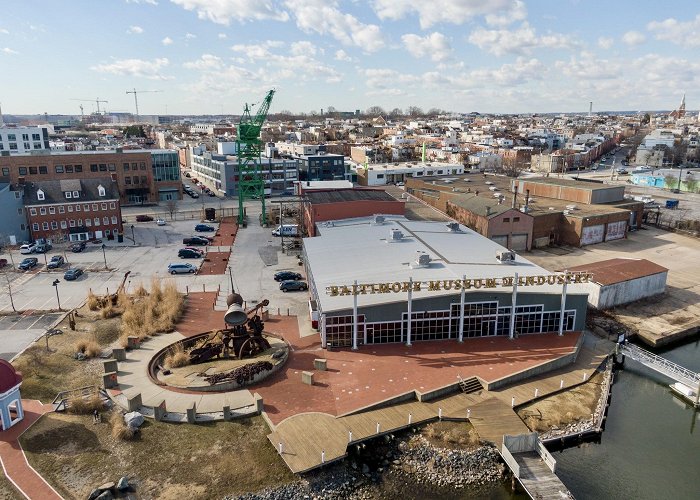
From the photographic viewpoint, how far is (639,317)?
43.8 metres

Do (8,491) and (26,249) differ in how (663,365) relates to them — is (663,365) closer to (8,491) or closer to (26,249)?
(8,491)

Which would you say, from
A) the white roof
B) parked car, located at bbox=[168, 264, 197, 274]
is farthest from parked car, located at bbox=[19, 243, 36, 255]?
the white roof

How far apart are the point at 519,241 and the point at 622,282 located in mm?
20054

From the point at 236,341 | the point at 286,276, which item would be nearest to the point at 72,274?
the point at 286,276

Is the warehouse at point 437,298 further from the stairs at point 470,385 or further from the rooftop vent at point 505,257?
the stairs at point 470,385

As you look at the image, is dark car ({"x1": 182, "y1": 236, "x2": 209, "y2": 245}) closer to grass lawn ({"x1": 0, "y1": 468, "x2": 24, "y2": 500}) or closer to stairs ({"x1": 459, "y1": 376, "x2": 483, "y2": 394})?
grass lawn ({"x1": 0, "y1": 468, "x2": 24, "y2": 500})

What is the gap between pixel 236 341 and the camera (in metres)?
35.0

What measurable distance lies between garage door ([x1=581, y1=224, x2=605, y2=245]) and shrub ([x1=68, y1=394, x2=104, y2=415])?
60.6m

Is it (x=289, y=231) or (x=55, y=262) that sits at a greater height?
(x=289, y=231)

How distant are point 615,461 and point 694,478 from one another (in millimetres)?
3886

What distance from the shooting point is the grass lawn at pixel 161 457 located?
23.0 m

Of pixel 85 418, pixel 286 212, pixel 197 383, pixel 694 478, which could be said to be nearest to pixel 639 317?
pixel 694 478

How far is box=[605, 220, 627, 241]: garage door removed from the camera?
68500mm

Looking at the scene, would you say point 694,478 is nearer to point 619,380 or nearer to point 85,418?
point 619,380
